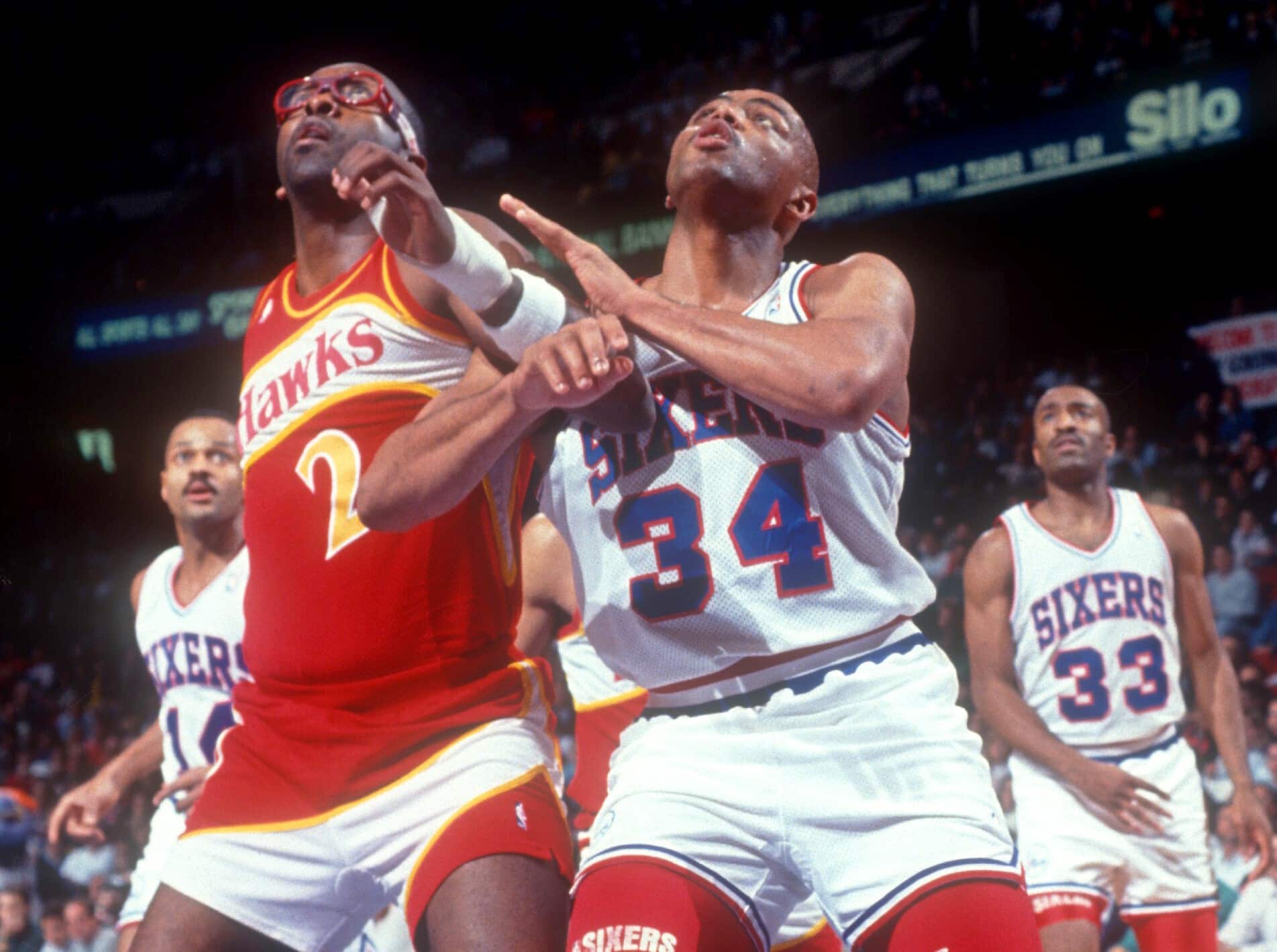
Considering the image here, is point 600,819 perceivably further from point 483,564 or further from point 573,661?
point 573,661

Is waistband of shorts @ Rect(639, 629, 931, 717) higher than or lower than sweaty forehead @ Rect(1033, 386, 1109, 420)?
lower

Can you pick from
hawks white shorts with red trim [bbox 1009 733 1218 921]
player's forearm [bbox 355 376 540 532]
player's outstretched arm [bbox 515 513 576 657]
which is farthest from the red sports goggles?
hawks white shorts with red trim [bbox 1009 733 1218 921]

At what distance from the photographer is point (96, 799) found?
4152 mm

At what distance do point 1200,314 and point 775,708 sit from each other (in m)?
12.8

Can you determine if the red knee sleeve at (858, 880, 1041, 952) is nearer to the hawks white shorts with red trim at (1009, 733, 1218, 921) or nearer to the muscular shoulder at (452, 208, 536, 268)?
the muscular shoulder at (452, 208, 536, 268)

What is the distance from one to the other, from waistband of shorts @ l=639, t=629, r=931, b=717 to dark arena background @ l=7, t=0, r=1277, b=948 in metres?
4.81

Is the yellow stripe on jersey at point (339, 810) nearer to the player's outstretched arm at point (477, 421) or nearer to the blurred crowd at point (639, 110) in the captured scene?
the player's outstretched arm at point (477, 421)

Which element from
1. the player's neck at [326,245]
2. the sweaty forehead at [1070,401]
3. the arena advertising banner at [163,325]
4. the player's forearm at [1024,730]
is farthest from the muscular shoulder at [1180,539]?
the arena advertising banner at [163,325]

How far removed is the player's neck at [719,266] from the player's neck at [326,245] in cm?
72

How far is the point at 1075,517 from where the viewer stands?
562 centimetres

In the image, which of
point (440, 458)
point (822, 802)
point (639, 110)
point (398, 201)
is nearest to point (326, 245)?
point (398, 201)

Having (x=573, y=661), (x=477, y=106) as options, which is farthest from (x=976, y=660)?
(x=477, y=106)

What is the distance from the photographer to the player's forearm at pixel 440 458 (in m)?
2.38

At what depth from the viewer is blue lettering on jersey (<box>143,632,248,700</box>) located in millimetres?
4766
